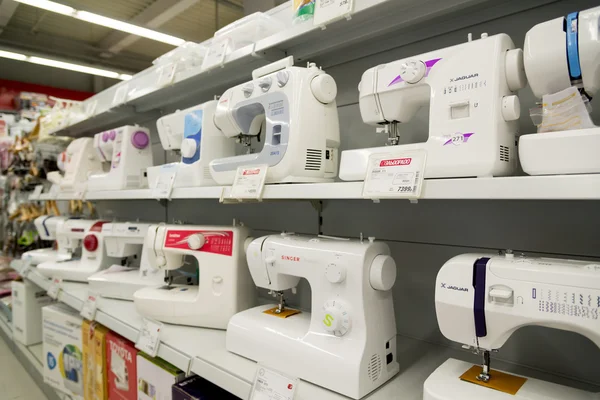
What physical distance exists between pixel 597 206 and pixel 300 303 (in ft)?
3.47

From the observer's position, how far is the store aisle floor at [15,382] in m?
2.51

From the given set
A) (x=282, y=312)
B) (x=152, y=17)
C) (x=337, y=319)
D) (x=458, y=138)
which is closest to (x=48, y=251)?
(x=282, y=312)

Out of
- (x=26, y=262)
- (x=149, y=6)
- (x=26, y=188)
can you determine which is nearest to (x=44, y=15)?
(x=149, y=6)

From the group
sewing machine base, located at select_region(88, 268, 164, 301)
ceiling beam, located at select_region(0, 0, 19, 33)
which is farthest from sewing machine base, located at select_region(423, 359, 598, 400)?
ceiling beam, located at select_region(0, 0, 19, 33)

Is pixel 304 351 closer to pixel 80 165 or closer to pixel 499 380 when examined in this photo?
pixel 499 380

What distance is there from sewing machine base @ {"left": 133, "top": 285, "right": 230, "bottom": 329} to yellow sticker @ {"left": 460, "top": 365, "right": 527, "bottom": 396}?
2.68ft

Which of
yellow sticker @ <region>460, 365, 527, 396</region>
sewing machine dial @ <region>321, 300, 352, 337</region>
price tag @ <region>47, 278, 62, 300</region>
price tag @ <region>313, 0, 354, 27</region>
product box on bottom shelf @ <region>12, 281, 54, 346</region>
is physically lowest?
product box on bottom shelf @ <region>12, 281, 54, 346</region>

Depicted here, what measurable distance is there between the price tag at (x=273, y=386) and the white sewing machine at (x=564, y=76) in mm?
688

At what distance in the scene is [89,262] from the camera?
2154 mm

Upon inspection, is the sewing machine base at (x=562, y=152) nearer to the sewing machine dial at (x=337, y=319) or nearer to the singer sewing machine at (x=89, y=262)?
the sewing machine dial at (x=337, y=319)

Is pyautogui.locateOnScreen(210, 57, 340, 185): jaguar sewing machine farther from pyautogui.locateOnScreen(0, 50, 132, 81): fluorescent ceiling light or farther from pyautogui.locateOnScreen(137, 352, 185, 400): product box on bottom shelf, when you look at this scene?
pyautogui.locateOnScreen(0, 50, 132, 81): fluorescent ceiling light

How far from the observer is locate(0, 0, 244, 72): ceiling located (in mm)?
4855

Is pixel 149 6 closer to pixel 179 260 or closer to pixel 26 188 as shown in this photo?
pixel 26 188

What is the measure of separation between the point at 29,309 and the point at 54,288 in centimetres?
106
